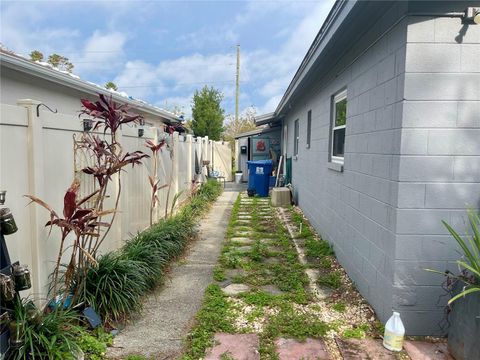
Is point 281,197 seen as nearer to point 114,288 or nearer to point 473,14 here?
point 114,288

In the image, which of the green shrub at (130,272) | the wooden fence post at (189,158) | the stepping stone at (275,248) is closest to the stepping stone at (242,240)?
the stepping stone at (275,248)

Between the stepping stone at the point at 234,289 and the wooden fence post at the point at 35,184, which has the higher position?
the wooden fence post at the point at 35,184

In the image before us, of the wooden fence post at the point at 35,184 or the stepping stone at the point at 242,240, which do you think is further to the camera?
the stepping stone at the point at 242,240

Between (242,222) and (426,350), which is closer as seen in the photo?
(426,350)

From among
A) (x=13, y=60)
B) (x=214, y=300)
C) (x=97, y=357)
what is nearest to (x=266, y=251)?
(x=214, y=300)

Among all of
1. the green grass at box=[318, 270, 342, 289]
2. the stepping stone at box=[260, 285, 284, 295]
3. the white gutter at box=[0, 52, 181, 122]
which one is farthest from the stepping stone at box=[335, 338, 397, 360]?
the white gutter at box=[0, 52, 181, 122]

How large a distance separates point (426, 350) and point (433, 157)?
1.58 metres

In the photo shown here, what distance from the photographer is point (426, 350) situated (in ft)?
9.11

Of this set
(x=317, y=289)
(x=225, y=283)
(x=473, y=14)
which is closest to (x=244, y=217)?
(x=225, y=283)

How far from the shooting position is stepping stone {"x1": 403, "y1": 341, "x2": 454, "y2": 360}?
268cm

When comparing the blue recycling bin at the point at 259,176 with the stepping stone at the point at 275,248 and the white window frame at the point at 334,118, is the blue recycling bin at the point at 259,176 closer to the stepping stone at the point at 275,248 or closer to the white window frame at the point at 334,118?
the white window frame at the point at 334,118

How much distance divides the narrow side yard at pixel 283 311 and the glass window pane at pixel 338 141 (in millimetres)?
1518

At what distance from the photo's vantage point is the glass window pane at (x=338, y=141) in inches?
203

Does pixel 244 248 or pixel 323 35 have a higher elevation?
pixel 323 35
